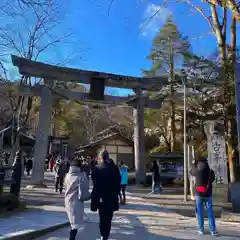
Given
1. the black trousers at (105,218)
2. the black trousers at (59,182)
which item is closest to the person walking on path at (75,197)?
the black trousers at (105,218)

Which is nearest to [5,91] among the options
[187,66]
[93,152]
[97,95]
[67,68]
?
[67,68]

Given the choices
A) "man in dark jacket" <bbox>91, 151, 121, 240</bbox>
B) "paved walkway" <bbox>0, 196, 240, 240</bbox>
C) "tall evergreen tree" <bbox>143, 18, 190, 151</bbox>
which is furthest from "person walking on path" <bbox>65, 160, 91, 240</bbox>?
"tall evergreen tree" <bbox>143, 18, 190, 151</bbox>

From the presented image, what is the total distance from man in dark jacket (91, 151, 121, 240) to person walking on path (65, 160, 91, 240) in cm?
26

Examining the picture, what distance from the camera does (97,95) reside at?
63.9 feet

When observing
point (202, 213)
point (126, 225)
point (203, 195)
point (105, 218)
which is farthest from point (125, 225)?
point (105, 218)

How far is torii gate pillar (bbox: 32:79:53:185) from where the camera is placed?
17.3m

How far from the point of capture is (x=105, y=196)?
5.43 meters

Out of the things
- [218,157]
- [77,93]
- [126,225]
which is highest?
[77,93]

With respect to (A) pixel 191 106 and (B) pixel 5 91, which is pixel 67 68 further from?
(A) pixel 191 106

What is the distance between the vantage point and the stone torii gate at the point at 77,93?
1744 cm

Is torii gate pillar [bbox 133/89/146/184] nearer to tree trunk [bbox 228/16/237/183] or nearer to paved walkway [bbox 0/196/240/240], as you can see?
tree trunk [bbox 228/16/237/183]

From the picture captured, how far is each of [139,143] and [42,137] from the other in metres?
6.98

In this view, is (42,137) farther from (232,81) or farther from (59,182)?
(232,81)

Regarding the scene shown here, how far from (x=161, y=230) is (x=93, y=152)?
28.4 meters
